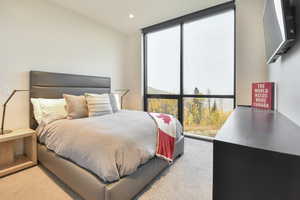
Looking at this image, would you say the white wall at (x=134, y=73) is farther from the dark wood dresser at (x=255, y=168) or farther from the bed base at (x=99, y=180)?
the dark wood dresser at (x=255, y=168)

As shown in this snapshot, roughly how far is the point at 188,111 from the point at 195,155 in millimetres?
1188

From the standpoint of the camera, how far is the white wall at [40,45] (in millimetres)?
2170

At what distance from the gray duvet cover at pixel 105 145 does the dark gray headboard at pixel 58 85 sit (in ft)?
2.75

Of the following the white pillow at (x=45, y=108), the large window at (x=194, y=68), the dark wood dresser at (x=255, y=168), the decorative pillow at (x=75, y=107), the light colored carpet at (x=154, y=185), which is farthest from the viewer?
the large window at (x=194, y=68)

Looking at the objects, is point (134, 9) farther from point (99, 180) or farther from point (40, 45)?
point (99, 180)

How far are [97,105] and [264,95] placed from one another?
2.53 meters

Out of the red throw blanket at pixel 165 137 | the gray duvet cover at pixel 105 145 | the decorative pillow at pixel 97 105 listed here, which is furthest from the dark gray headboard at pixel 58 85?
the red throw blanket at pixel 165 137

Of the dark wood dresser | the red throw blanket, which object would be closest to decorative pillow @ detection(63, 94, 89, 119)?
the red throw blanket

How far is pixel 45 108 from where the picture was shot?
2.18m

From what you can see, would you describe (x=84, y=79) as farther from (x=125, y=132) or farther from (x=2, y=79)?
(x=125, y=132)

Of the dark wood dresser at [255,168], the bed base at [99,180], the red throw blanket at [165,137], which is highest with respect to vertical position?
the dark wood dresser at [255,168]

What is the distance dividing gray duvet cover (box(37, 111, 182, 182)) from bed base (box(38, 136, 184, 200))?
60mm

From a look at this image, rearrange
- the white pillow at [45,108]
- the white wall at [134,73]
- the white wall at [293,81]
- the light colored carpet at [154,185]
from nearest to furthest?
the white wall at [293,81] < the light colored carpet at [154,185] < the white pillow at [45,108] < the white wall at [134,73]

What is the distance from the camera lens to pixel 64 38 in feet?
9.30
